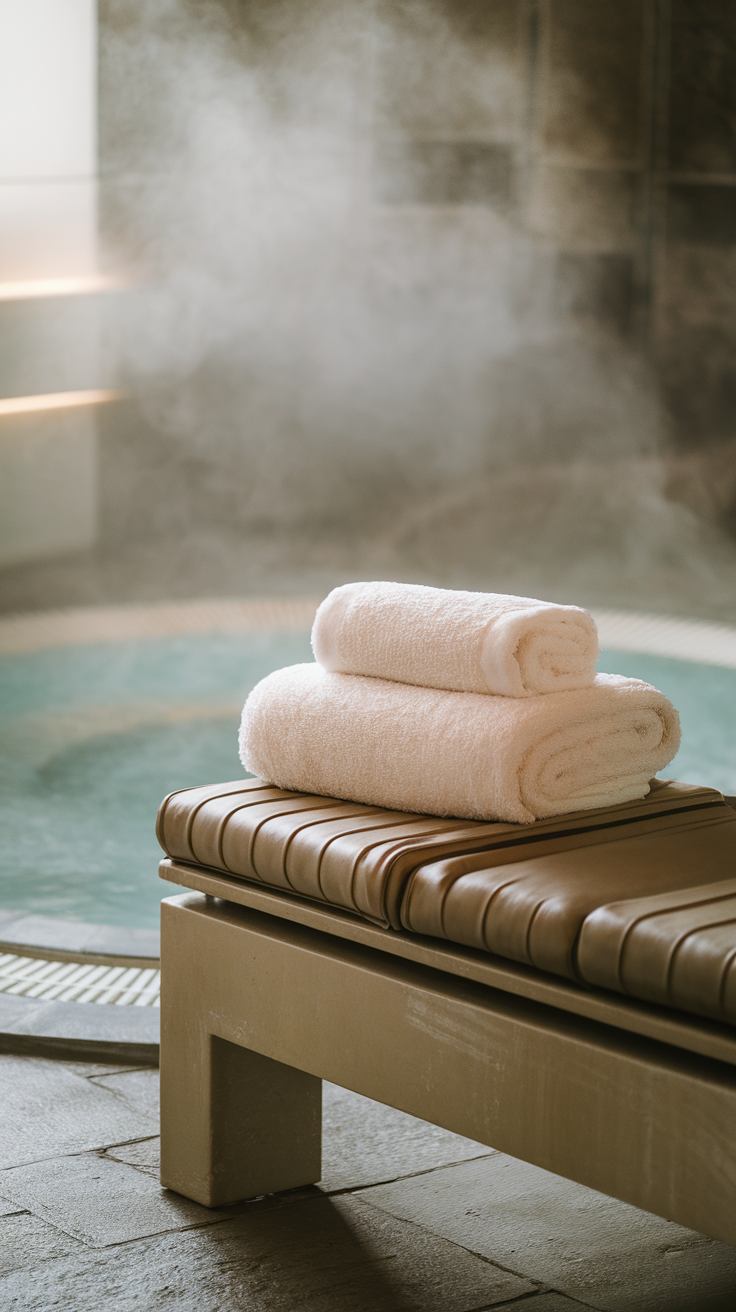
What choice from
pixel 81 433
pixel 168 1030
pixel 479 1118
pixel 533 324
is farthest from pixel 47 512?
pixel 479 1118

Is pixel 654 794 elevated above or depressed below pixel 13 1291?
above

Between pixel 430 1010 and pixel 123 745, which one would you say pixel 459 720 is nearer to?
pixel 430 1010

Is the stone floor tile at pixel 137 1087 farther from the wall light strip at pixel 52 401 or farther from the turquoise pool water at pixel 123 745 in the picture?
the wall light strip at pixel 52 401

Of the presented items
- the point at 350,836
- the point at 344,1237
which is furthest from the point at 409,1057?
the point at 344,1237

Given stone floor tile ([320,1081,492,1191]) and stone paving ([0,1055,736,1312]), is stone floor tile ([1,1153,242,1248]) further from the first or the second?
stone floor tile ([320,1081,492,1191])

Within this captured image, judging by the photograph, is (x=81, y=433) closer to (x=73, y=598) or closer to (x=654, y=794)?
(x=73, y=598)

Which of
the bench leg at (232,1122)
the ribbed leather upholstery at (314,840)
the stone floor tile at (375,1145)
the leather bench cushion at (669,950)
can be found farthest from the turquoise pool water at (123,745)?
the leather bench cushion at (669,950)

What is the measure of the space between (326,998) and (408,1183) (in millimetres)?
317

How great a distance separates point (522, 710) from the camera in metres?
1.02

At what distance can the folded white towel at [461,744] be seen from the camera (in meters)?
1.02

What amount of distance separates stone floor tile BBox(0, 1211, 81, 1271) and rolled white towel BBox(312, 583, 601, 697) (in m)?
0.55

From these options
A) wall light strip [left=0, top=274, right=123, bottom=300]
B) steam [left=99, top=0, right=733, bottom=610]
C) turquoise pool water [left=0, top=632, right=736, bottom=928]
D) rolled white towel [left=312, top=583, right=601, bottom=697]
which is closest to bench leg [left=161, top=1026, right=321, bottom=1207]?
rolled white towel [left=312, top=583, right=601, bottom=697]

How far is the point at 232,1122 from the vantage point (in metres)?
1.18

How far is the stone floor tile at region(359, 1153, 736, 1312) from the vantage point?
1052 millimetres
